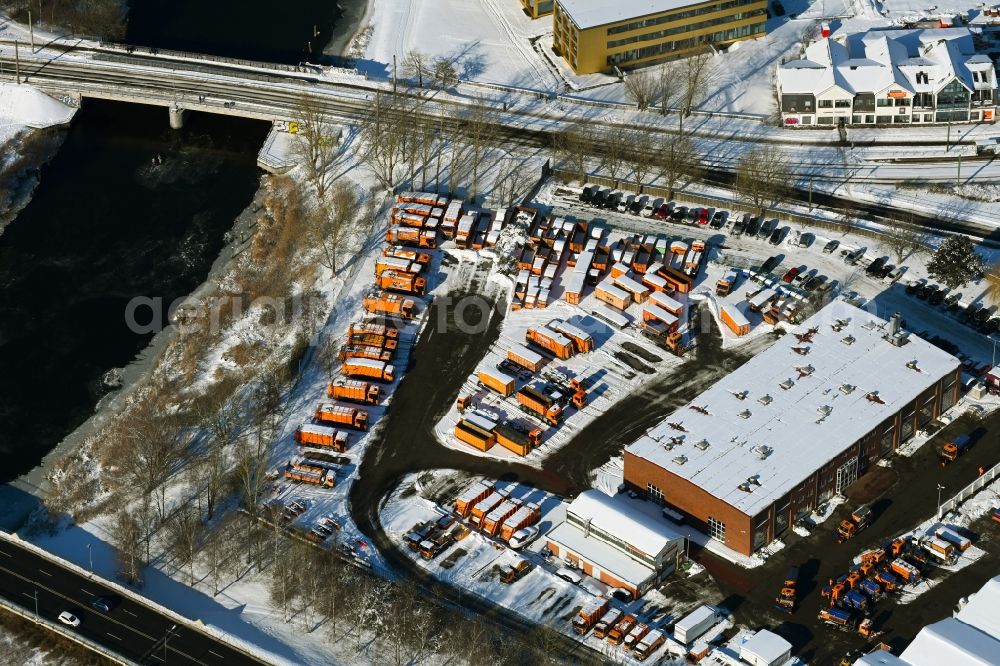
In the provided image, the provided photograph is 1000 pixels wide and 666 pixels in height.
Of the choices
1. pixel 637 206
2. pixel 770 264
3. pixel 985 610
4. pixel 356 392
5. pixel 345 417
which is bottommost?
pixel 985 610

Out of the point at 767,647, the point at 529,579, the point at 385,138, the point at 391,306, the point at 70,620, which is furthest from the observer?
the point at 385,138

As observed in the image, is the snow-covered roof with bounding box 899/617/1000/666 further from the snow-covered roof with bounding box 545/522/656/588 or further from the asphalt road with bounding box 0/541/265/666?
the asphalt road with bounding box 0/541/265/666

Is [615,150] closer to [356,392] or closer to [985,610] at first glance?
[356,392]

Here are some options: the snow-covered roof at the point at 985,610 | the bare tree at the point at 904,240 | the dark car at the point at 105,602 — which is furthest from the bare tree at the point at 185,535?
the bare tree at the point at 904,240

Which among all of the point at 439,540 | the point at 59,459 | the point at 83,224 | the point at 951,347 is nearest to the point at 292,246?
the point at 83,224

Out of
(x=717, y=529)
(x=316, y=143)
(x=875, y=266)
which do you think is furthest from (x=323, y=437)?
(x=875, y=266)

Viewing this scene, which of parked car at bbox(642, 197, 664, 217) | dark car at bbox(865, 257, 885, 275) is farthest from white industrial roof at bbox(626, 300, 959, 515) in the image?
parked car at bbox(642, 197, 664, 217)
